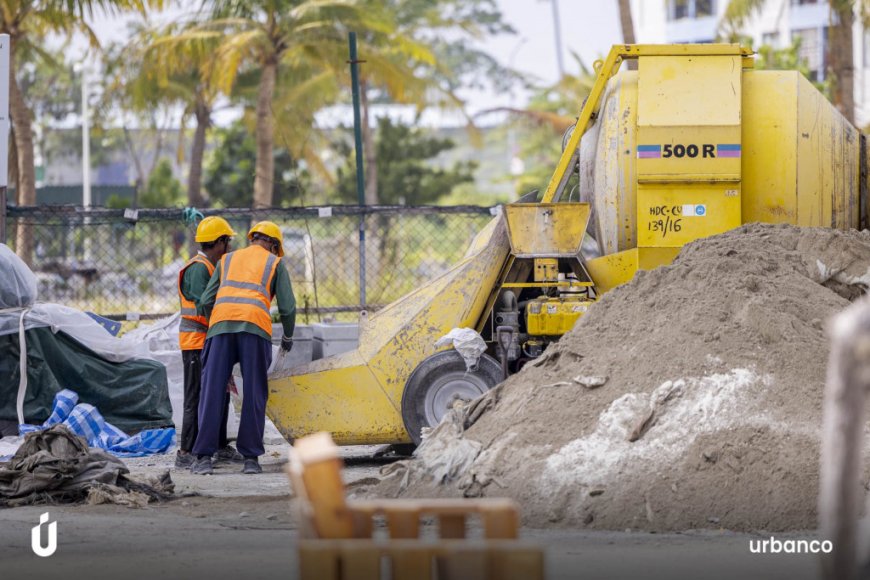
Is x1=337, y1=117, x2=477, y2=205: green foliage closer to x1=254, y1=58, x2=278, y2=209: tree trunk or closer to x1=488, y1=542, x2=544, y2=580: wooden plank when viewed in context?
x1=254, y1=58, x2=278, y2=209: tree trunk

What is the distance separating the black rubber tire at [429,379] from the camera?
346 inches

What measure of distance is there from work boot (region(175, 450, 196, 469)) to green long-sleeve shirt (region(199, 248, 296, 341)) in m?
0.93

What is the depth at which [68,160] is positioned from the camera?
70.4m

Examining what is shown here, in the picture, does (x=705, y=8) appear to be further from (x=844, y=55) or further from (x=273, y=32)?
(x=273, y=32)

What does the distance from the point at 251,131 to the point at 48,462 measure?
28.1 metres

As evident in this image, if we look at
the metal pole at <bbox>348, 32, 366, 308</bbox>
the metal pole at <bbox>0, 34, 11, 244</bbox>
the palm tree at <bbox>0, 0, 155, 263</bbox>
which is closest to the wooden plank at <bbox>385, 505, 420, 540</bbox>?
the metal pole at <bbox>348, 32, 366, 308</bbox>

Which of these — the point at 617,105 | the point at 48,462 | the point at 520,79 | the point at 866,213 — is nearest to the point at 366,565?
the point at 48,462

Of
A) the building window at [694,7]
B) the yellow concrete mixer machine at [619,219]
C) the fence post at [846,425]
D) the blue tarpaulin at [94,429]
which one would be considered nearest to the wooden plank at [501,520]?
the fence post at [846,425]

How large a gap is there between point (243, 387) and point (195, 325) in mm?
863

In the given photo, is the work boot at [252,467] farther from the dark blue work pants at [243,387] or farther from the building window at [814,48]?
the building window at [814,48]

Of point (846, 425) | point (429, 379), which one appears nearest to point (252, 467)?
point (429, 379)

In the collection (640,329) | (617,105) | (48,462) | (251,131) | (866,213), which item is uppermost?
(251,131)

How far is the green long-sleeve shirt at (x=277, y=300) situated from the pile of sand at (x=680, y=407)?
1796mm

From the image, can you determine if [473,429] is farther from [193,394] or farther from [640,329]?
[193,394]
